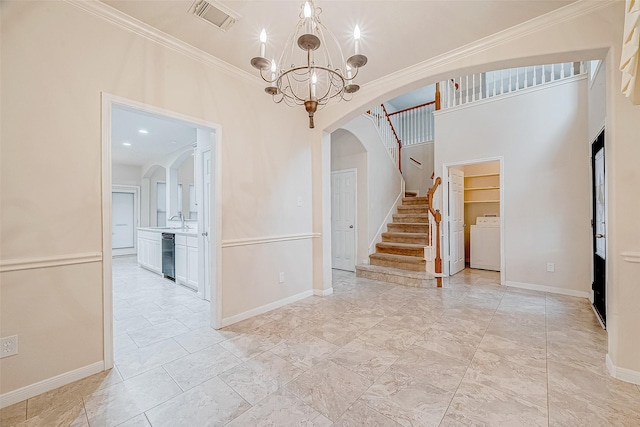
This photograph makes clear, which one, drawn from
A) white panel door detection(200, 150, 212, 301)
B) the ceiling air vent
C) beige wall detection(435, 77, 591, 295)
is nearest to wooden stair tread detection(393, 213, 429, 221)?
beige wall detection(435, 77, 591, 295)

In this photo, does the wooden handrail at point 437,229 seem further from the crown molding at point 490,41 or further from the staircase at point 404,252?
the crown molding at point 490,41

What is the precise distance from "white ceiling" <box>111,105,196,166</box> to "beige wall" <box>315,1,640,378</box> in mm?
4145

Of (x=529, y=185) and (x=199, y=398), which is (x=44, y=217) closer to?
(x=199, y=398)

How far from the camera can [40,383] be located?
5.87ft

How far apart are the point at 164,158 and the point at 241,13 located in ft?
20.3

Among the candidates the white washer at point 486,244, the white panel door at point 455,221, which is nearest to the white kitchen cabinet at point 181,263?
the white panel door at point 455,221

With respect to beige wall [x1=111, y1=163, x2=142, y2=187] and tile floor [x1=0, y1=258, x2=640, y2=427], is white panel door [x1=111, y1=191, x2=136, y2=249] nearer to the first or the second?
beige wall [x1=111, y1=163, x2=142, y2=187]

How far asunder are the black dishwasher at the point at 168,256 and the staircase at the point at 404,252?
11.3 feet

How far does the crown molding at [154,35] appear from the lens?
2018 millimetres

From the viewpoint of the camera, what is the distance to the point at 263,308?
3.24 metres

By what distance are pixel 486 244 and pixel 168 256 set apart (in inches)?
247

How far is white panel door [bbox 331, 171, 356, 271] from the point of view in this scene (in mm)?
5676

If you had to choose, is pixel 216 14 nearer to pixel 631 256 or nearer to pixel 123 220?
pixel 631 256

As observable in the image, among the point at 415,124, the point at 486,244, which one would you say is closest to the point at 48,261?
the point at 486,244
